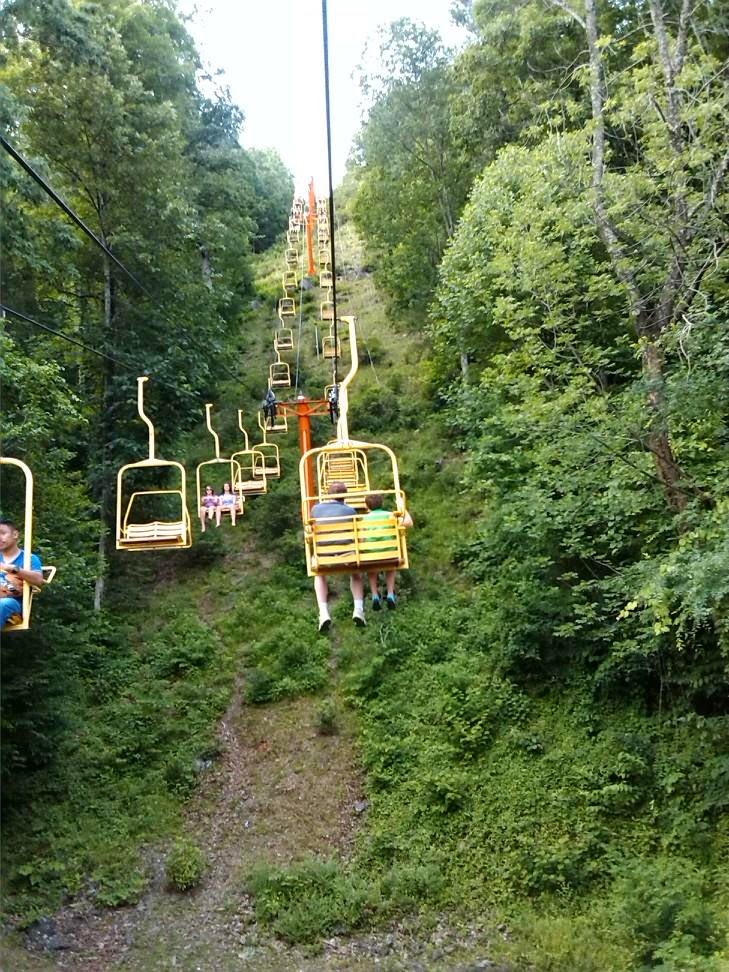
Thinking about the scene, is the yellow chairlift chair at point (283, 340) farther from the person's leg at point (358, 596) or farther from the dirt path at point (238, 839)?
the person's leg at point (358, 596)

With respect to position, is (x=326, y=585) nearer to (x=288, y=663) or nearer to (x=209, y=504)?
(x=288, y=663)

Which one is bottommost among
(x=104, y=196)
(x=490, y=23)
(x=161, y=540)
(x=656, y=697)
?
(x=656, y=697)

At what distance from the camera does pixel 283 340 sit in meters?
26.5

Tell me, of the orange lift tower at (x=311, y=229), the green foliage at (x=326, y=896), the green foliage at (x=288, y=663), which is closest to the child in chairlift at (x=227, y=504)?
the green foliage at (x=288, y=663)

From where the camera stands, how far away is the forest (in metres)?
8.66

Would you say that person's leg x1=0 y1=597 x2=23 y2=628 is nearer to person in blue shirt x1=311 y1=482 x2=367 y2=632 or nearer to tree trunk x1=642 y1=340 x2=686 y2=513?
person in blue shirt x1=311 y1=482 x2=367 y2=632

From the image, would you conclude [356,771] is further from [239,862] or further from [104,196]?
[104,196]

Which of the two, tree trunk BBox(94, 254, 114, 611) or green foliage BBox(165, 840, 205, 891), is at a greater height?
tree trunk BBox(94, 254, 114, 611)

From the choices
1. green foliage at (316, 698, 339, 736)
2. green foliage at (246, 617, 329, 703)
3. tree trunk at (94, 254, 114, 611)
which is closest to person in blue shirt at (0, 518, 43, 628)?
green foliage at (316, 698, 339, 736)

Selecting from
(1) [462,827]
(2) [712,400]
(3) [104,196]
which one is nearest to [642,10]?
(2) [712,400]

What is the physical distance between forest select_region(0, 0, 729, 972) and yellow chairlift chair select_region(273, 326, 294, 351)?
4.88 metres

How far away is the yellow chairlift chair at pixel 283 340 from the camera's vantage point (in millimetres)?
22422

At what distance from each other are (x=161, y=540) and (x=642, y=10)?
1158 cm

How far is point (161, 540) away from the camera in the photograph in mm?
9930
